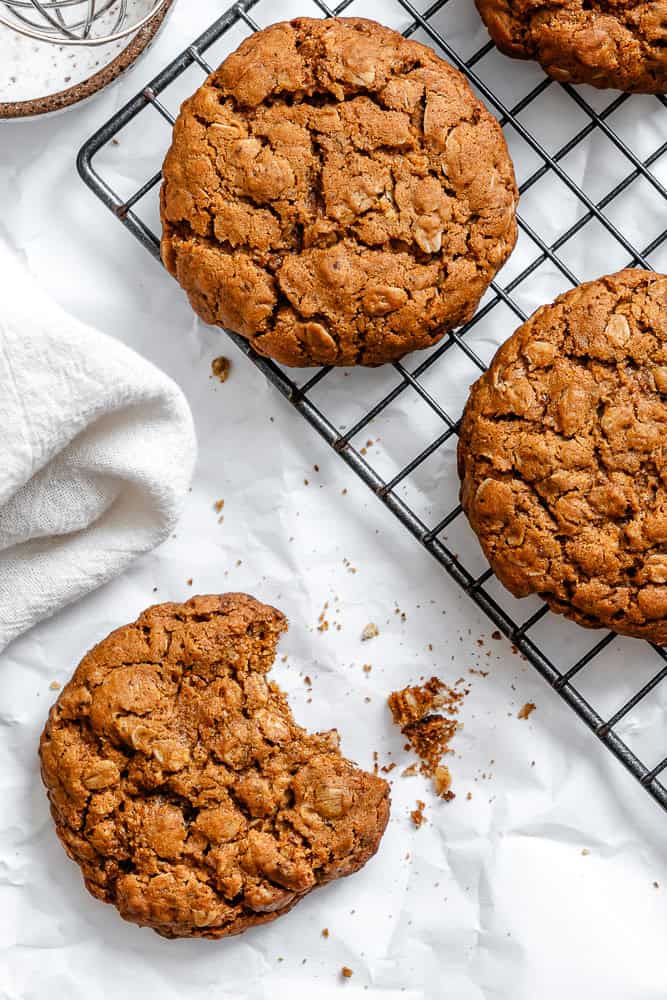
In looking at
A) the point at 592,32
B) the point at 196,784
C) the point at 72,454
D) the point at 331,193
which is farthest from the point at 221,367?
the point at 592,32

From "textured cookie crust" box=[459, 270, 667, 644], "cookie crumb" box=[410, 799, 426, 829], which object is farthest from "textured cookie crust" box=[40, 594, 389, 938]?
"textured cookie crust" box=[459, 270, 667, 644]

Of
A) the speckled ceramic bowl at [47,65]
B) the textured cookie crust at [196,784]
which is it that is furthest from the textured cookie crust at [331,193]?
the textured cookie crust at [196,784]

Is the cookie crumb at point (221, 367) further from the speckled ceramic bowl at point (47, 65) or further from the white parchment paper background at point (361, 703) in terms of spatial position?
the speckled ceramic bowl at point (47, 65)

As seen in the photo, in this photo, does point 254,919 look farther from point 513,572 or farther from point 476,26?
point 476,26

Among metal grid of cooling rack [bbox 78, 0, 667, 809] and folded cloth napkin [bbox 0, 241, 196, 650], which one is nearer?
folded cloth napkin [bbox 0, 241, 196, 650]

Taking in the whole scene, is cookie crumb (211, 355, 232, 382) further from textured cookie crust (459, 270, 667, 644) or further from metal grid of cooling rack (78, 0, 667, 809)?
textured cookie crust (459, 270, 667, 644)

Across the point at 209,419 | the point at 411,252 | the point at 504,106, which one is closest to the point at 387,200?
the point at 411,252

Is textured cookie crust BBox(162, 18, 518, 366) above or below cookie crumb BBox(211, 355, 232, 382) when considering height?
above
